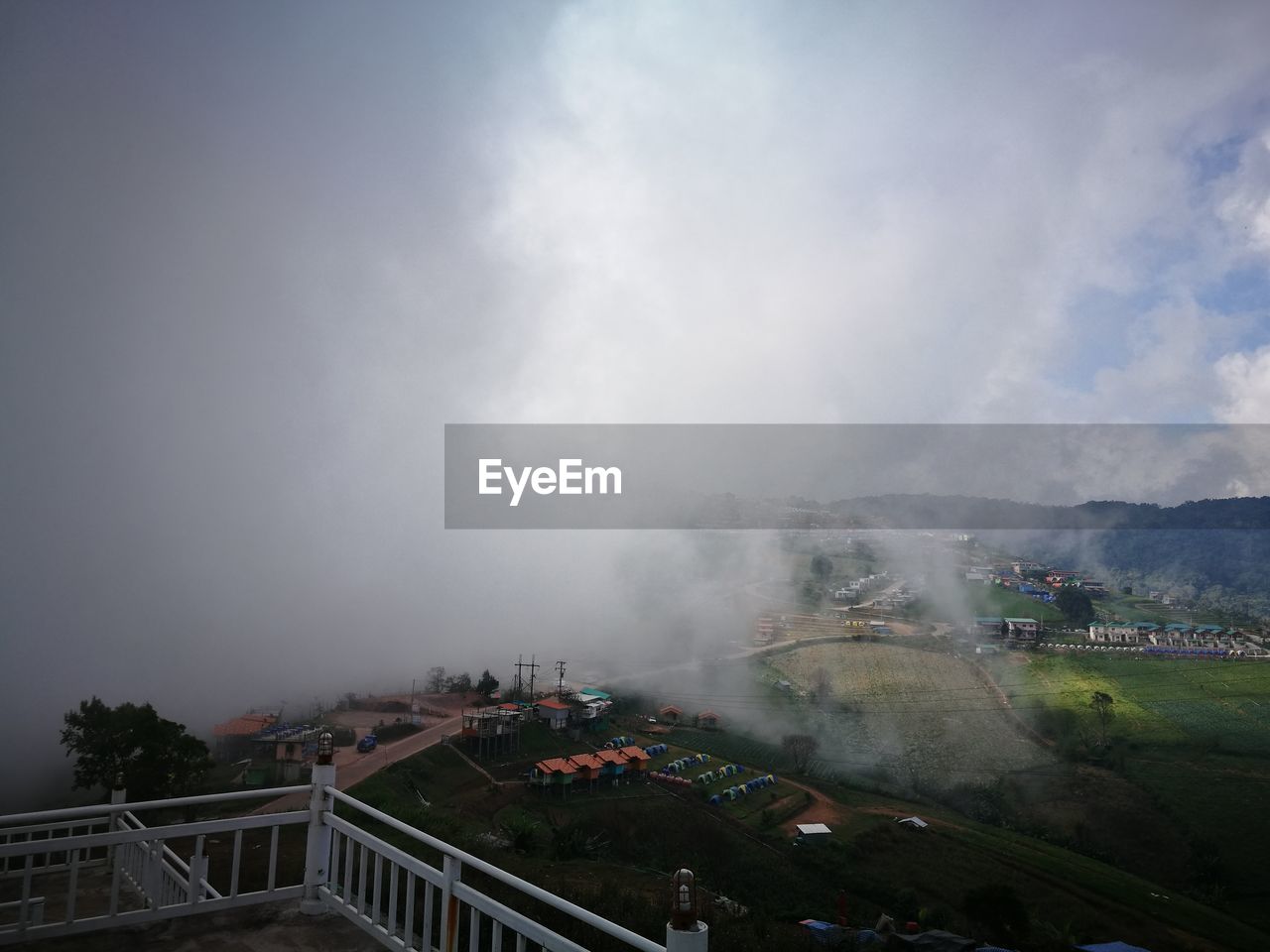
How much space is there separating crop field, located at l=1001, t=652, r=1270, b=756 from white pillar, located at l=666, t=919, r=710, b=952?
30413 millimetres

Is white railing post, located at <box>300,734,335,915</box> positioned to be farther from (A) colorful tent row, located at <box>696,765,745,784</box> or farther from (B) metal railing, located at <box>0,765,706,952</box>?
(A) colorful tent row, located at <box>696,765,745,784</box>

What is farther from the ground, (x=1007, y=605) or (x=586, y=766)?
(x=1007, y=605)

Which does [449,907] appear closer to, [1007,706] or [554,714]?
[554,714]

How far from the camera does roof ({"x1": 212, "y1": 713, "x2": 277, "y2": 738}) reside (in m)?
22.1

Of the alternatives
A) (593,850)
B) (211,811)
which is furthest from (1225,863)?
(211,811)

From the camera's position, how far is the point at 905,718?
28047 mm

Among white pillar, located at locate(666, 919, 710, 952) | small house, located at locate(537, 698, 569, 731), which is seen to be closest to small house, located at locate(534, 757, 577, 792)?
small house, located at locate(537, 698, 569, 731)

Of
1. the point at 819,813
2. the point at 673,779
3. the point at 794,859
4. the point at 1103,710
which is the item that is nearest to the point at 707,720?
the point at 673,779

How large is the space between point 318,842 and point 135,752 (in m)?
19.5

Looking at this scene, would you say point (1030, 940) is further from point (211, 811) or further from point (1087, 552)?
point (211, 811)

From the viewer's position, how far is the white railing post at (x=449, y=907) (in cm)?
360

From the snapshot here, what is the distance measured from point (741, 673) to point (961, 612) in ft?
36.2

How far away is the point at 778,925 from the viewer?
16516 mm

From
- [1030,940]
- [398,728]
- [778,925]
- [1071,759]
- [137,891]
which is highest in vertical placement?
[137,891]
